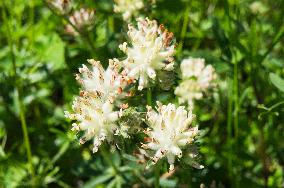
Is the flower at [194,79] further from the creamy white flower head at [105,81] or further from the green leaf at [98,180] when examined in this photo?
the creamy white flower head at [105,81]

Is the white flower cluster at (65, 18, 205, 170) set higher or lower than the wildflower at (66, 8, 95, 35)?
lower

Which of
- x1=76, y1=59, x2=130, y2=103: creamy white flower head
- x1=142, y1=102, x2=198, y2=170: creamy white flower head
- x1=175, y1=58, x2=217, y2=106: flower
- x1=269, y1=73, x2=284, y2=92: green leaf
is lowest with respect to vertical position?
x1=142, y1=102, x2=198, y2=170: creamy white flower head

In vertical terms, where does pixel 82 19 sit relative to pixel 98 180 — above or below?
above

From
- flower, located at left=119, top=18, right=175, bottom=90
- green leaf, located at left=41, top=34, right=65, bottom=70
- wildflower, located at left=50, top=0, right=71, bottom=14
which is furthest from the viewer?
green leaf, located at left=41, top=34, right=65, bottom=70

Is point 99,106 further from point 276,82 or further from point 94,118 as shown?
point 276,82

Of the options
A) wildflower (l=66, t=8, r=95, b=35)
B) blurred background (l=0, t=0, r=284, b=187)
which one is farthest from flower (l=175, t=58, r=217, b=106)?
wildflower (l=66, t=8, r=95, b=35)

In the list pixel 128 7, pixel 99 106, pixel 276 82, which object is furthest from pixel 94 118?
pixel 128 7

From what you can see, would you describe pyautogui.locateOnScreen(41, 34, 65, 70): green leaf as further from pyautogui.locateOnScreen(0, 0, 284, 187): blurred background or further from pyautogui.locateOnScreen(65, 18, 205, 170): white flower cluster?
pyautogui.locateOnScreen(65, 18, 205, 170): white flower cluster

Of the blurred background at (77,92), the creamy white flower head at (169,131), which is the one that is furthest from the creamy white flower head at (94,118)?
the blurred background at (77,92)
